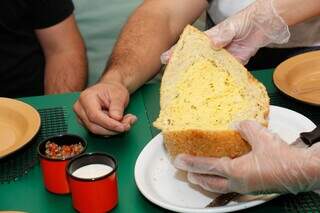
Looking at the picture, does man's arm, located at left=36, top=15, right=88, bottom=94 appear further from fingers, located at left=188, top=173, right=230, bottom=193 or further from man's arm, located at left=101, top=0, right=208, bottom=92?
fingers, located at left=188, top=173, right=230, bottom=193

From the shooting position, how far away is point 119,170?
1.09m

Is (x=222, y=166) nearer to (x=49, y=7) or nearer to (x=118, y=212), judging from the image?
(x=118, y=212)

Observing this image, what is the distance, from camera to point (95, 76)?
2.12m

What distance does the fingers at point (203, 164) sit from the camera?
2.90ft

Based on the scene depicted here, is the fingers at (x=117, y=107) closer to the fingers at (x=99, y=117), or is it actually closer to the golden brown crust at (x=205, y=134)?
the fingers at (x=99, y=117)

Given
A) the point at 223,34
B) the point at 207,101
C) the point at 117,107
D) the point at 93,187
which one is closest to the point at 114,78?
the point at 117,107

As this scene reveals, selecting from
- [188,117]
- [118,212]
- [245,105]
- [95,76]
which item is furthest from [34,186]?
[95,76]

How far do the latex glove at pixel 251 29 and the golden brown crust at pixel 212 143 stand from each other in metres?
0.42

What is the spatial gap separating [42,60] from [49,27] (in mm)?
143

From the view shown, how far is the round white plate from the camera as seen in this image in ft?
3.01

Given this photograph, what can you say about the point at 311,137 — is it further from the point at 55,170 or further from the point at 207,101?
the point at 55,170

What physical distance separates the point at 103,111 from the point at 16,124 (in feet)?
0.74

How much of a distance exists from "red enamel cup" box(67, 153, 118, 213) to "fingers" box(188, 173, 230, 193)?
0.52 feet

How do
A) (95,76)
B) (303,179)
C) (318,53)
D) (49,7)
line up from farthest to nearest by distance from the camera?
(95,76)
(49,7)
(318,53)
(303,179)
